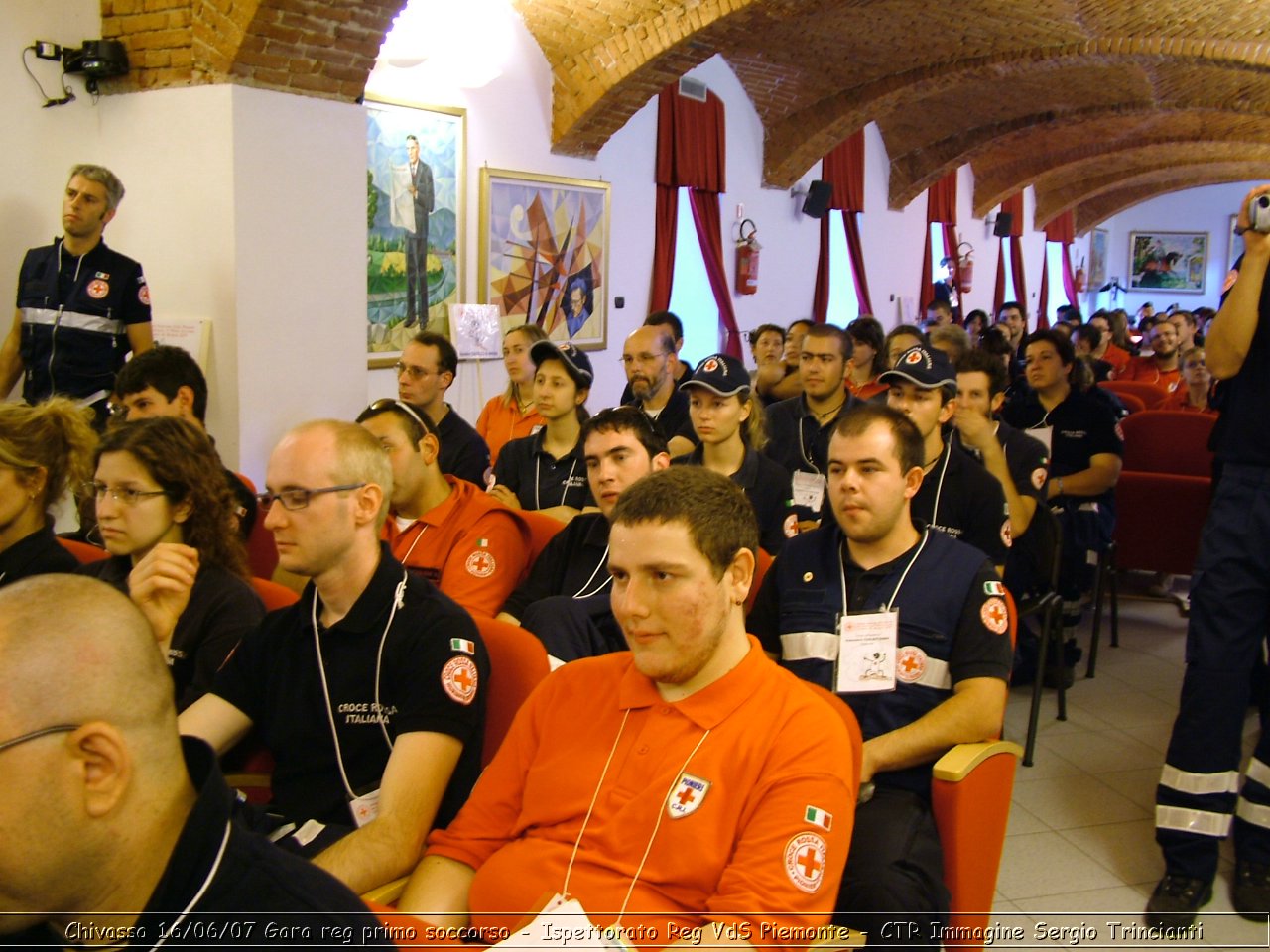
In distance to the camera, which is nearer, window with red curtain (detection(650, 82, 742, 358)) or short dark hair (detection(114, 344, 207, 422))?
short dark hair (detection(114, 344, 207, 422))

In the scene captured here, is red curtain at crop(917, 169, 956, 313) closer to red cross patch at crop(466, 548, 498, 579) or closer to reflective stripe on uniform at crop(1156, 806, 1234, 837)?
reflective stripe on uniform at crop(1156, 806, 1234, 837)

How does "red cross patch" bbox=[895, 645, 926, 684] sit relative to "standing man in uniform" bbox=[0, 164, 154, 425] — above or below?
below

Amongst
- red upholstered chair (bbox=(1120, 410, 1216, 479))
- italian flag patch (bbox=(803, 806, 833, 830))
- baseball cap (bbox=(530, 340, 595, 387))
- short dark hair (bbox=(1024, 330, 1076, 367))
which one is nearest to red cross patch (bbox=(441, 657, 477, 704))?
italian flag patch (bbox=(803, 806, 833, 830))

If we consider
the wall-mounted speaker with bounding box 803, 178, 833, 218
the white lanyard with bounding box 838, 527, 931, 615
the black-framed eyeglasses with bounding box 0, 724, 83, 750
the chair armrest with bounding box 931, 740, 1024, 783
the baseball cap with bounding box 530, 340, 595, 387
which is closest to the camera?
the black-framed eyeglasses with bounding box 0, 724, 83, 750

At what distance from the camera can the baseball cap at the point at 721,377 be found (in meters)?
3.91

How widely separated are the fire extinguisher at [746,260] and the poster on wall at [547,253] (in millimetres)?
2544

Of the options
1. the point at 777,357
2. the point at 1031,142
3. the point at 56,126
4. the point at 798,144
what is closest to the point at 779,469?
the point at 777,357

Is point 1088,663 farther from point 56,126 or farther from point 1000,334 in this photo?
point 56,126

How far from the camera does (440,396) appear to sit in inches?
193

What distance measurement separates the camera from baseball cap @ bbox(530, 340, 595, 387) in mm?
4316

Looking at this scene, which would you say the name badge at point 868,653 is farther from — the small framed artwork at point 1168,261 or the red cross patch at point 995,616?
the small framed artwork at point 1168,261

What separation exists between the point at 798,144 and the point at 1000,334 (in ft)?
13.5

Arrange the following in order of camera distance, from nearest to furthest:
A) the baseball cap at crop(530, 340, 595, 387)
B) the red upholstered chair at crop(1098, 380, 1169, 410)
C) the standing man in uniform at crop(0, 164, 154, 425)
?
the baseball cap at crop(530, 340, 595, 387), the standing man in uniform at crop(0, 164, 154, 425), the red upholstered chair at crop(1098, 380, 1169, 410)

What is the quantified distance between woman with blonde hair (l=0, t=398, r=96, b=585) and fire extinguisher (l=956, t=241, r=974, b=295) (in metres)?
16.1
